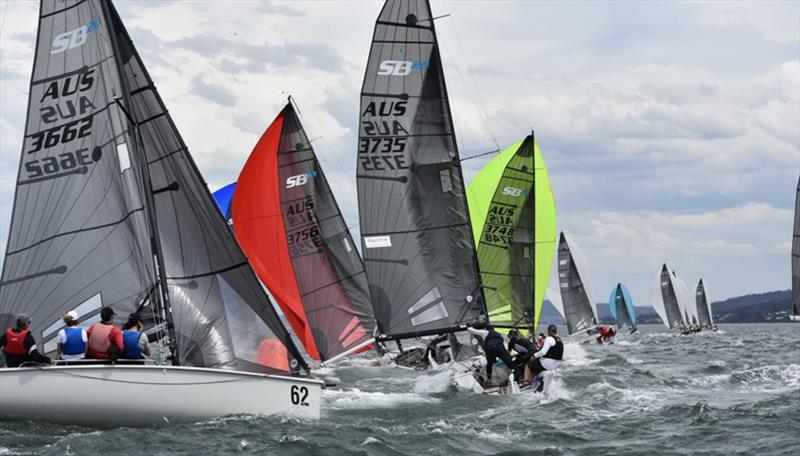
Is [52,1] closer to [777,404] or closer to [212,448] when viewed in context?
[212,448]

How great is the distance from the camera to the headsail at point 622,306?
74750 mm

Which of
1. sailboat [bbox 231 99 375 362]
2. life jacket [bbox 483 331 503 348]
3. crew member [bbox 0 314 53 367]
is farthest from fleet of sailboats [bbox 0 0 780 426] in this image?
sailboat [bbox 231 99 375 362]

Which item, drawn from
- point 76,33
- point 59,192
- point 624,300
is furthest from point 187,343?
point 624,300

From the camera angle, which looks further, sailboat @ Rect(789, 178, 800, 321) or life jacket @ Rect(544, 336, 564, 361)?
sailboat @ Rect(789, 178, 800, 321)

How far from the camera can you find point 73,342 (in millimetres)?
14609

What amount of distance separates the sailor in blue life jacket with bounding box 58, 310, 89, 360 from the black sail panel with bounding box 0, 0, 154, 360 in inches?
41.1

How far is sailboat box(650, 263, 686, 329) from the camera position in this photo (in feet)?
254

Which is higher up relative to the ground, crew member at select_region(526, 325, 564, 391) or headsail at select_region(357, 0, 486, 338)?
headsail at select_region(357, 0, 486, 338)

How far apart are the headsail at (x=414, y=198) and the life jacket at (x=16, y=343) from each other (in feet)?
31.8

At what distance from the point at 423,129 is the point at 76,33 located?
8824 mm

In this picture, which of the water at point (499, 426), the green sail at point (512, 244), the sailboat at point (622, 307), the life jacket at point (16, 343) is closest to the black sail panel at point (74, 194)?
the life jacket at point (16, 343)

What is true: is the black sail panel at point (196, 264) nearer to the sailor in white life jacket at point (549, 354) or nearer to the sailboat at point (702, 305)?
the sailor in white life jacket at point (549, 354)

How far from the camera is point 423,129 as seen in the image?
906 inches

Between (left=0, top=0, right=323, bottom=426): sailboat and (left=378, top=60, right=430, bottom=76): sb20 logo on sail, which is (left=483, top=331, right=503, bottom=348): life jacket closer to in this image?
(left=0, top=0, right=323, bottom=426): sailboat
